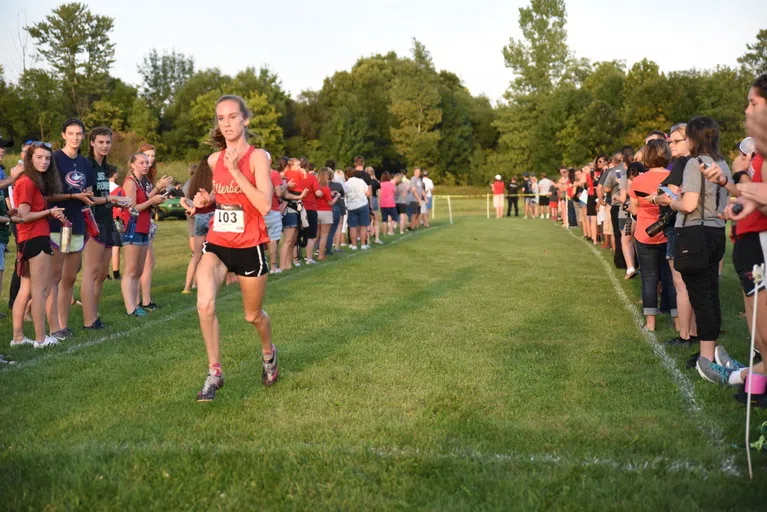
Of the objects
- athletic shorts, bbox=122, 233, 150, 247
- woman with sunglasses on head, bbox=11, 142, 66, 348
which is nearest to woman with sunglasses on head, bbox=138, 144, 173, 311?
athletic shorts, bbox=122, 233, 150, 247

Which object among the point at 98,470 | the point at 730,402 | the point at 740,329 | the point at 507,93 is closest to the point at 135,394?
the point at 98,470

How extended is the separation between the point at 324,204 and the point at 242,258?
11511mm

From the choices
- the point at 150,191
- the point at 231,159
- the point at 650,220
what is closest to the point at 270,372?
the point at 231,159

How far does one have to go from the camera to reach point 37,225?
791 centimetres

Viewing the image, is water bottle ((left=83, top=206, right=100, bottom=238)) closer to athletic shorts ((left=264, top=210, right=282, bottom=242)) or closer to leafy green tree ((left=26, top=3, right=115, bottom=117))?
athletic shorts ((left=264, top=210, right=282, bottom=242))

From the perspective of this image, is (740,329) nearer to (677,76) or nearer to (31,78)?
(677,76)

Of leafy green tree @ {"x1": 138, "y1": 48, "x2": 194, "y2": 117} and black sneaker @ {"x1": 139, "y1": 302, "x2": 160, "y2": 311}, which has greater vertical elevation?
leafy green tree @ {"x1": 138, "y1": 48, "x2": 194, "y2": 117}

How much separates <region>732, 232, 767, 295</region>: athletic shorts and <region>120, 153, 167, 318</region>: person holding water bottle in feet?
23.1

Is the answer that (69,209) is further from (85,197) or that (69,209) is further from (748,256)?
(748,256)

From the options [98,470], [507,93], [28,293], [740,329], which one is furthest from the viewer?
[507,93]

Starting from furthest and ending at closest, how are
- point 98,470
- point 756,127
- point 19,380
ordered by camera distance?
1. point 19,380
2. point 98,470
3. point 756,127

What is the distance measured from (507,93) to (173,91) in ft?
172

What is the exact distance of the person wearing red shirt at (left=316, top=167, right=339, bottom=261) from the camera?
1712cm

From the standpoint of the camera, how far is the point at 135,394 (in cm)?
613
